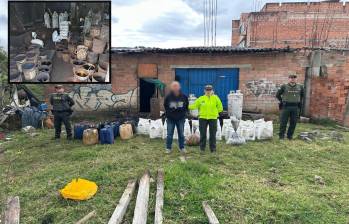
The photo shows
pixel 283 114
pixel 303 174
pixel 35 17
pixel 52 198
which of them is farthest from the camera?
pixel 283 114

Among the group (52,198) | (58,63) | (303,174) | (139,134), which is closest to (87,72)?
(58,63)

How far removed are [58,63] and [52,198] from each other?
18.0 feet

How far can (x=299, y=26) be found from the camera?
2630cm

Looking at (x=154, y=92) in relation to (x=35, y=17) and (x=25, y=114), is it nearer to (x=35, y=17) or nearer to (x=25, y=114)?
(x=25, y=114)

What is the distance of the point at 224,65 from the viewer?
1347 cm

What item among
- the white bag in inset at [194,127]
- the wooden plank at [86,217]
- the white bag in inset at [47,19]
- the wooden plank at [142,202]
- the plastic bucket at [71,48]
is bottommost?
the wooden plank at [86,217]

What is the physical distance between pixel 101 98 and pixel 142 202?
982 centimetres

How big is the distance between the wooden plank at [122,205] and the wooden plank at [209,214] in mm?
1189

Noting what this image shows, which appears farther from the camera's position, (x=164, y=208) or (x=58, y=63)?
(x=58, y=63)

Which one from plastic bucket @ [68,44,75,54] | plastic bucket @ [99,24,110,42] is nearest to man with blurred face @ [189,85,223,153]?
plastic bucket @ [99,24,110,42]

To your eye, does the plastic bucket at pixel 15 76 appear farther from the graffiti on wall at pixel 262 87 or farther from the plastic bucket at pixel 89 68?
the graffiti on wall at pixel 262 87

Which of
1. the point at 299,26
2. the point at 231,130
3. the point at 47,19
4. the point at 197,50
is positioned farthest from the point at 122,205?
the point at 299,26

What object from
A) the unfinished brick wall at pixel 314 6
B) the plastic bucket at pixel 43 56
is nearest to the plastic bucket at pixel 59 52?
the plastic bucket at pixel 43 56

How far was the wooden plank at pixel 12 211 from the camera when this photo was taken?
14.3ft
